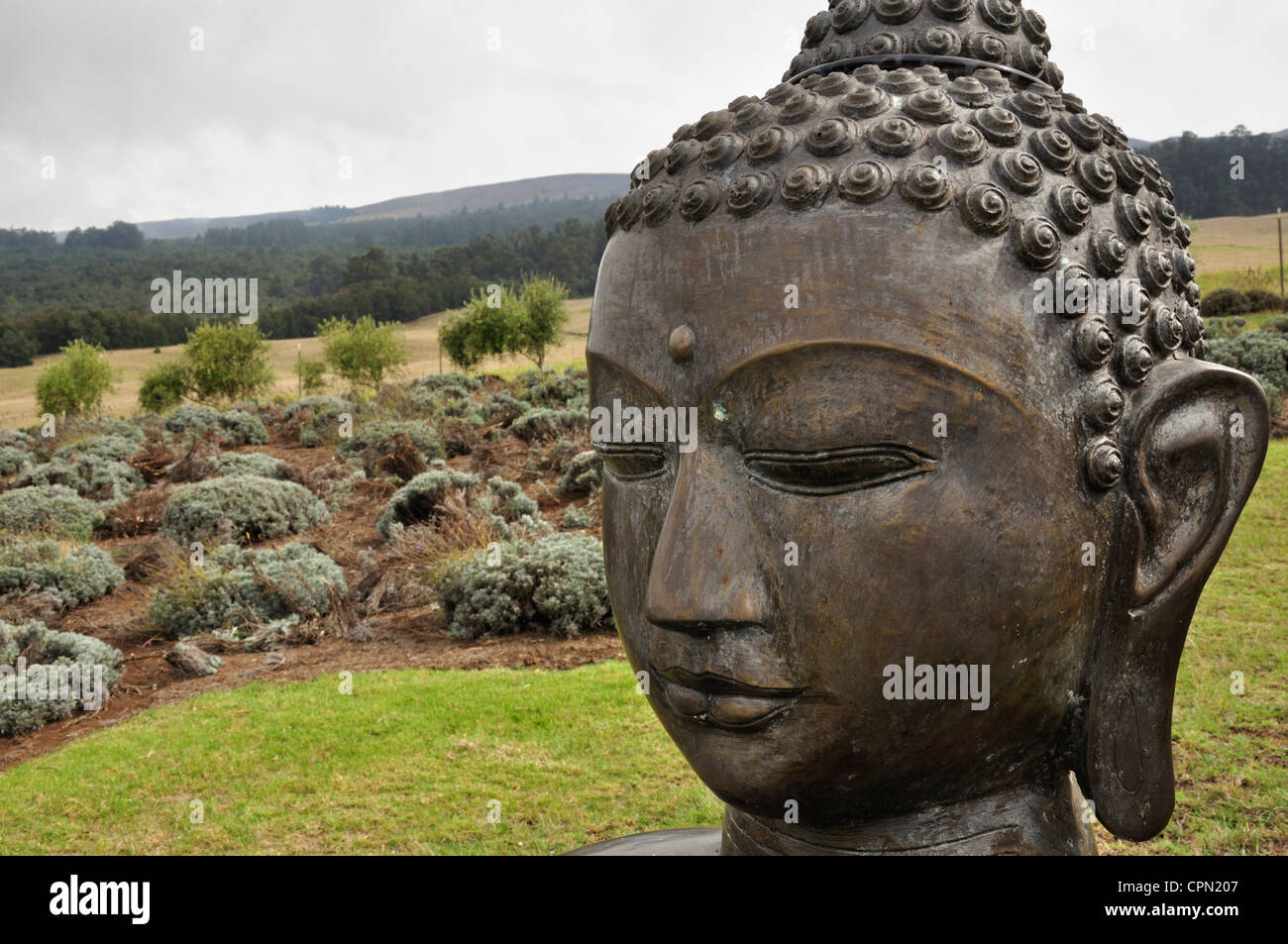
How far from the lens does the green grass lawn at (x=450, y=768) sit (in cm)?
621

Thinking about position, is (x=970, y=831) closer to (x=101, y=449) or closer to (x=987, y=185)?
(x=987, y=185)

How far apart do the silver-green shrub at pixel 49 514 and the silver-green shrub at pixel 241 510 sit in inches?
48.8

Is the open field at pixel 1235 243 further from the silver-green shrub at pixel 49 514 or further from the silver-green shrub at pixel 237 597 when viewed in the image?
the silver-green shrub at pixel 49 514

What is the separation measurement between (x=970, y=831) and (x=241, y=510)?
13840 millimetres

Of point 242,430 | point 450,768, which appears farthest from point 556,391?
point 450,768

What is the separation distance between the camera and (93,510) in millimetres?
16406

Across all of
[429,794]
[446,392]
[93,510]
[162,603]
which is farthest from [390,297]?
[429,794]

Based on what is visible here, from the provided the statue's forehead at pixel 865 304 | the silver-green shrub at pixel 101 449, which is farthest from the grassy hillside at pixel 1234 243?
the statue's forehead at pixel 865 304

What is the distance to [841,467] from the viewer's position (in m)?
2.27

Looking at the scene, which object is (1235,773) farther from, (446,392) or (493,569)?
(446,392)

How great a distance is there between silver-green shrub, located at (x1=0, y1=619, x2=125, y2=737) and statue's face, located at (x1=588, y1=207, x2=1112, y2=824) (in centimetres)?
856

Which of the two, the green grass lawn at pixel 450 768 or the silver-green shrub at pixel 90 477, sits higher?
the silver-green shrub at pixel 90 477

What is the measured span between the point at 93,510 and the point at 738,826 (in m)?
16.3
